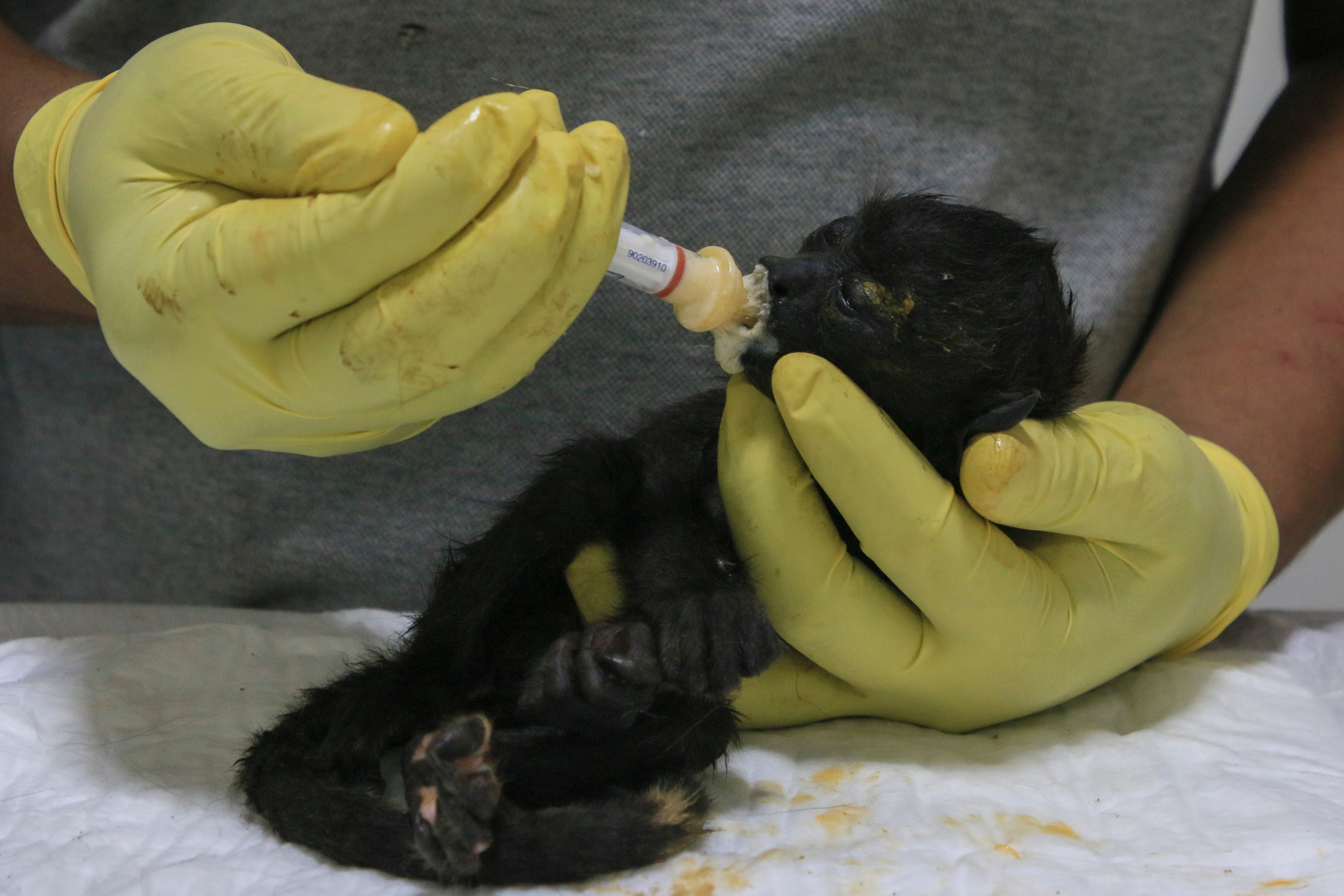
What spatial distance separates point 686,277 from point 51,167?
79 centimetres

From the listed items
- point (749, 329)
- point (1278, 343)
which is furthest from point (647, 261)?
point (1278, 343)

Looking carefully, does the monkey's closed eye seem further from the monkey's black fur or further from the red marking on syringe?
the red marking on syringe

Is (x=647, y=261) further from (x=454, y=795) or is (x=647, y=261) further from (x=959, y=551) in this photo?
(x=454, y=795)

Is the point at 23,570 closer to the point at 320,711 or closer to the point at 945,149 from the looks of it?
the point at 320,711

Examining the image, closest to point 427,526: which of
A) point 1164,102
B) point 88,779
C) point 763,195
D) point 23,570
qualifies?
point 88,779

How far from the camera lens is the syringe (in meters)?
1.08

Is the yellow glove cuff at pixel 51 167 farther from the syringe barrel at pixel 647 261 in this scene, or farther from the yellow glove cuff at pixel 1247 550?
the yellow glove cuff at pixel 1247 550

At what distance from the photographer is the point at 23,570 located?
197 centimetres

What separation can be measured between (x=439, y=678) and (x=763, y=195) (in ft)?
3.20

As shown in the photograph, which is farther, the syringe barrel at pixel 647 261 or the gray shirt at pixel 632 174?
the gray shirt at pixel 632 174

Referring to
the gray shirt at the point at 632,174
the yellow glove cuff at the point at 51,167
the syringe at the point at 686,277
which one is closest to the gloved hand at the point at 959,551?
the syringe at the point at 686,277

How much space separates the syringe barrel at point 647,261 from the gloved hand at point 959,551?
170 mm

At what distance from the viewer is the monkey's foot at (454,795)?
36.0 inches

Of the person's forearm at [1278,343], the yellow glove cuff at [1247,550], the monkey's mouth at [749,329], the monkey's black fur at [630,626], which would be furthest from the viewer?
the person's forearm at [1278,343]
